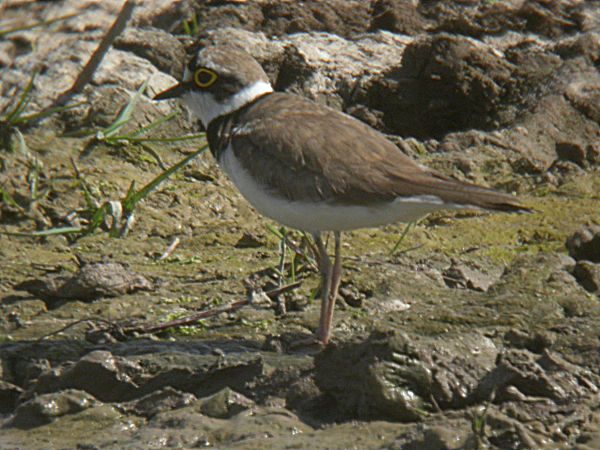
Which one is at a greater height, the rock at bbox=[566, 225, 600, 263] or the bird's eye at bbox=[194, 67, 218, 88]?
the bird's eye at bbox=[194, 67, 218, 88]

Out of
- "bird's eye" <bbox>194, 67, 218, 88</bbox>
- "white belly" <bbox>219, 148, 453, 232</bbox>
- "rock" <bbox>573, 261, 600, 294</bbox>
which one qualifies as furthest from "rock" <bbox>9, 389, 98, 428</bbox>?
"rock" <bbox>573, 261, 600, 294</bbox>

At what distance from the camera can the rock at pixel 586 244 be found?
5.60 metres

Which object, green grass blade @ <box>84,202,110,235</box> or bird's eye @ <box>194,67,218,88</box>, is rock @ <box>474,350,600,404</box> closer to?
bird's eye @ <box>194,67,218,88</box>

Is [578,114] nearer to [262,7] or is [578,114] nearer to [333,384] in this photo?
[262,7]

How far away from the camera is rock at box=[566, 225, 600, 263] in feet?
18.4

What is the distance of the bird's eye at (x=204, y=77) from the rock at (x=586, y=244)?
1.83 meters

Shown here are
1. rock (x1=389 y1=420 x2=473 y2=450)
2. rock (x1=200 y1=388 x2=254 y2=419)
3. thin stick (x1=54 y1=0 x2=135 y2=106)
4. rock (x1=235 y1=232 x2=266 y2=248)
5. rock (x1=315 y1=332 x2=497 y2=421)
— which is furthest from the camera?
thin stick (x1=54 y1=0 x2=135 y2=106)

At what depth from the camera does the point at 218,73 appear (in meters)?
5.69

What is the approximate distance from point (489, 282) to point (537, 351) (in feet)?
3.45

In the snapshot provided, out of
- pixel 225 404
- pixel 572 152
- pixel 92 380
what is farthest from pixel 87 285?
pixel 572 152

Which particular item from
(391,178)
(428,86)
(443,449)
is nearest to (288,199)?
(391,178)

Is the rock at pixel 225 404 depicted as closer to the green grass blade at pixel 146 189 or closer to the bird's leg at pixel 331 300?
the bird's leg at pixel 331 300

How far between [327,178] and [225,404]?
3.56 feet

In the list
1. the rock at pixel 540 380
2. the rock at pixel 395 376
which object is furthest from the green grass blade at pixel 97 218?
the rock at pixel 540 380
